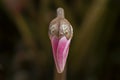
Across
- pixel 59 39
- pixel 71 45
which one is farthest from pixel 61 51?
pixel 71 45

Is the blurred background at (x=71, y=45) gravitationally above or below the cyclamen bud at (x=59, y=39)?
below

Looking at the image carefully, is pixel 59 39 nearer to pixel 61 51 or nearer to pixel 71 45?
pixel 61 51

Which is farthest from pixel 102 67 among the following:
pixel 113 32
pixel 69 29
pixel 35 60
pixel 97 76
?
pixel 69 29

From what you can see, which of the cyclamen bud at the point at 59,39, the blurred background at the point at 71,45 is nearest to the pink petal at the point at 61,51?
the cyclamen bud at the point at 59,39

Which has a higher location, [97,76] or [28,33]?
[28,33]

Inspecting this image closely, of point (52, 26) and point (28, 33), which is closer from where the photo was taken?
point (52, 26)

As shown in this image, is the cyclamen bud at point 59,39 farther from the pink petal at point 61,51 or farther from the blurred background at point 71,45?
the blurred background at point 71,45

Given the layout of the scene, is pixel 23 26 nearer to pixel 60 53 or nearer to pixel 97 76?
pixel 97 76

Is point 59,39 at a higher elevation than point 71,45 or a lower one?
higher
